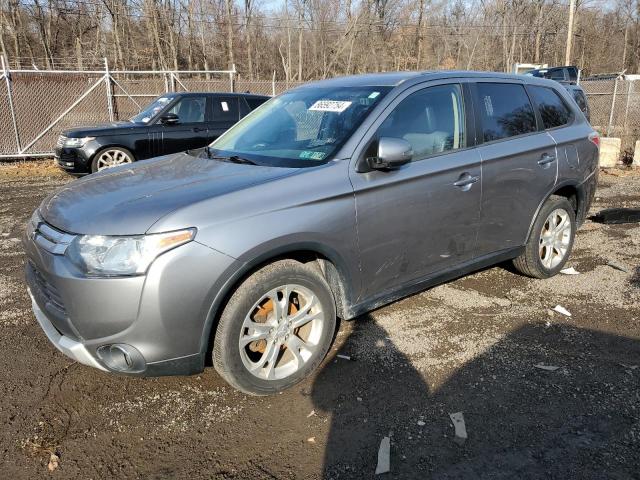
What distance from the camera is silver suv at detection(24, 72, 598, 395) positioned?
264 cm

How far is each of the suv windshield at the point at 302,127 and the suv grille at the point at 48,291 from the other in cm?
146

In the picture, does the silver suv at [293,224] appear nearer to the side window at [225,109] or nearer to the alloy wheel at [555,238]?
the alloy wheel at [555,238]

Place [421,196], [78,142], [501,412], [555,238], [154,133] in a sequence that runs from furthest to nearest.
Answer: [154,133] < [78,142] < [555,238] < [421,196] < [501,412]

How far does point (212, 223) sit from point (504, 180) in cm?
250

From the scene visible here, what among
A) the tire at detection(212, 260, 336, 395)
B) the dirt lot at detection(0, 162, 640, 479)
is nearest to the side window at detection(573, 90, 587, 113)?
the dirt lot at detection(0, 162, 640, 479)

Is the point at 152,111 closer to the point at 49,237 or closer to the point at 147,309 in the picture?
the point at 49,237

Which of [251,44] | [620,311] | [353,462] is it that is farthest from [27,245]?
[251,44]

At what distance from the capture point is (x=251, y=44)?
40.3 metres

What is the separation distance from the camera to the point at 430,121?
375 cm

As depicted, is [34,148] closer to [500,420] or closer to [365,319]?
[365,319]

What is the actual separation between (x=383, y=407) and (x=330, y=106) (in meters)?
2.10

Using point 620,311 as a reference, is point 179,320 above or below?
above

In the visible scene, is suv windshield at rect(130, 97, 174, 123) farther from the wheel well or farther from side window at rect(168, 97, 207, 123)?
the wheel well

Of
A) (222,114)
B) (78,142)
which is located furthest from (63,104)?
(222,114)
